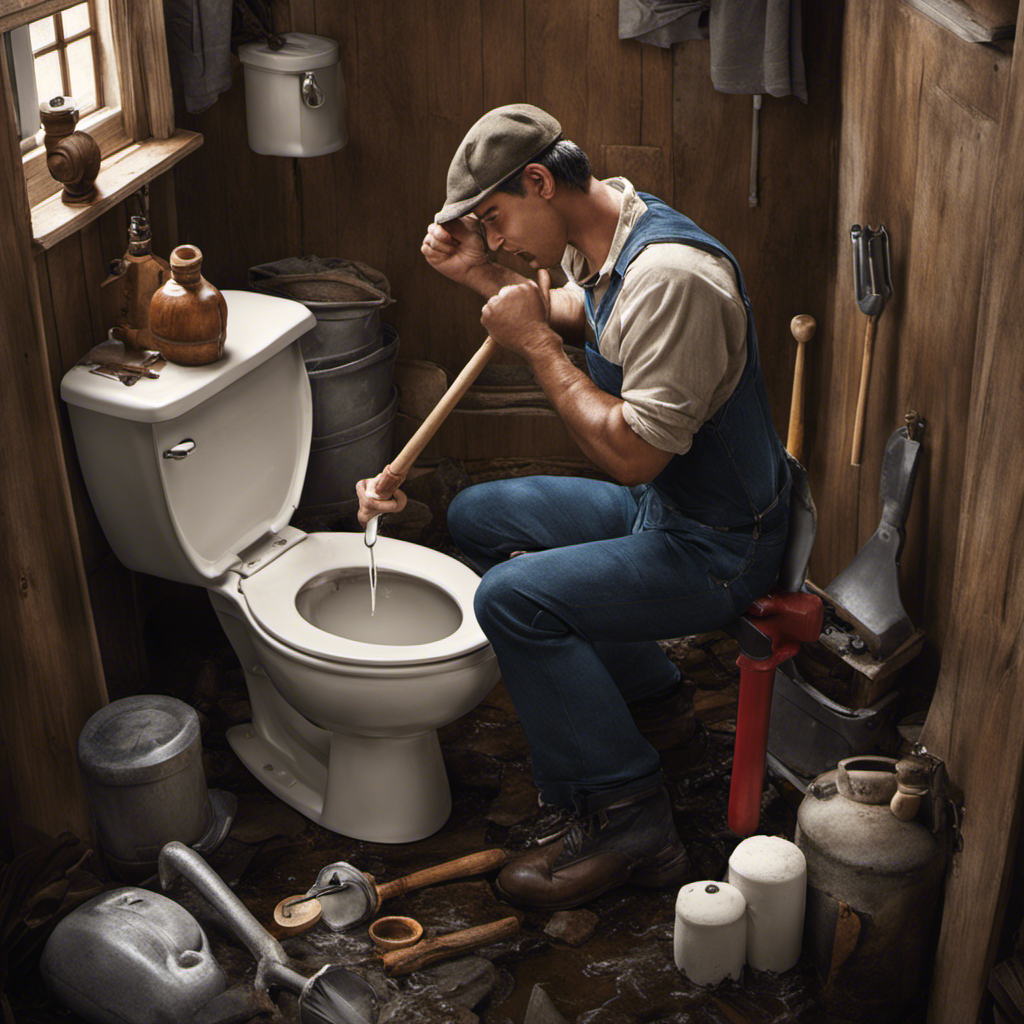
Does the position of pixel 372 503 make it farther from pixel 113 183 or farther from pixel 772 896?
pixel 772 896

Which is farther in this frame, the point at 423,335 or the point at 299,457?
the point at 423,335

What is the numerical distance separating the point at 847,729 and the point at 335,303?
1441 millimetres

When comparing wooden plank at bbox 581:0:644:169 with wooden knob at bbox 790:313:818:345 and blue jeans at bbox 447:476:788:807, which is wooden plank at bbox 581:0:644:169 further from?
blue jeans at bbox 447:476:788:807

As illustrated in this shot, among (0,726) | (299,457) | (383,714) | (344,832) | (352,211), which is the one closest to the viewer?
(0,726)

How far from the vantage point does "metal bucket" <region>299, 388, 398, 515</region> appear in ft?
9.78

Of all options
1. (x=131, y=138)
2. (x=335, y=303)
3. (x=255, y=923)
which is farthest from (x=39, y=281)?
(x=255, y=923)

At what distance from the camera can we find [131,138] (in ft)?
8.61

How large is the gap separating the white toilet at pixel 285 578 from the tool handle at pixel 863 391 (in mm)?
816

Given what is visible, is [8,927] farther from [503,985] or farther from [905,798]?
[905,798]

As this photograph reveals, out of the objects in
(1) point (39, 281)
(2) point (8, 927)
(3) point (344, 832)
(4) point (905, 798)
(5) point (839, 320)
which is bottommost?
(3) point (344, 832)

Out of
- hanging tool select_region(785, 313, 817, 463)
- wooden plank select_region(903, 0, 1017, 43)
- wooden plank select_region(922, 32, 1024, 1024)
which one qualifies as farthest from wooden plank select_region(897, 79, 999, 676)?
hanging tool select_region(785, 313, 817, 463)

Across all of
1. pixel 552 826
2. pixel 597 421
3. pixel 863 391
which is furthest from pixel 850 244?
pixel 552 826

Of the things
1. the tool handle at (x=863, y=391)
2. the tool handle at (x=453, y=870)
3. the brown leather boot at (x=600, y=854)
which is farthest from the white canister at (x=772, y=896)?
the tool handle at (x=863, y=391)

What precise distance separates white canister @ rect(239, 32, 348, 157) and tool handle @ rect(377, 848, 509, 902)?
1.59 metres
